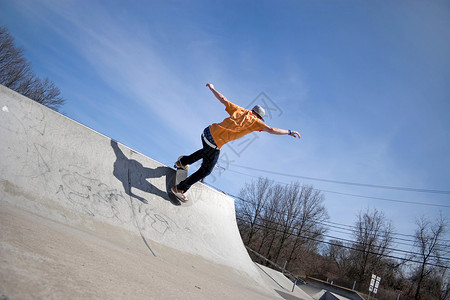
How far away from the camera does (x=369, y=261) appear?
36.8 meters

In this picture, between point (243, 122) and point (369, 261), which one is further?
point (369, 261)

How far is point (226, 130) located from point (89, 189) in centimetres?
229

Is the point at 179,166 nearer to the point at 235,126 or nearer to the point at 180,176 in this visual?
the point at 180,176

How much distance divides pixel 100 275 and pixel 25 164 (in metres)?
2.31

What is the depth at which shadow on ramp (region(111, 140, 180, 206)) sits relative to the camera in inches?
171

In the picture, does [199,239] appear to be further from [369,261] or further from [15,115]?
[369,261]

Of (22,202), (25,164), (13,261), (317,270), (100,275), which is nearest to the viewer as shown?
(13,261)

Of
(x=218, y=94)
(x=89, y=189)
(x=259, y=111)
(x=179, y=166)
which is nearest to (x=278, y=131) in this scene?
(x=259, y=111)

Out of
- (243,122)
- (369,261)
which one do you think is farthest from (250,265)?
(369,261)

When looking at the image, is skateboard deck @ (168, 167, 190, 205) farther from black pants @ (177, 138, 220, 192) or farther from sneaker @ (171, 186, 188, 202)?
black pants @ (177, 138, 220, 192)

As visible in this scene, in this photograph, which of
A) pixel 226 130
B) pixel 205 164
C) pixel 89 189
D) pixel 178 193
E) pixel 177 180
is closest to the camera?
→ pixel 89 189

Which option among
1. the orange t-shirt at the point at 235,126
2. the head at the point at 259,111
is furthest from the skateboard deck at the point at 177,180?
the head at the point at 259,111

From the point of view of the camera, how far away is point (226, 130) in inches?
186

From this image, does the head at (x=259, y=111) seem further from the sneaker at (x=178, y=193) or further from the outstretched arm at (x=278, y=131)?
the sneaker at (x=178, y=193)
